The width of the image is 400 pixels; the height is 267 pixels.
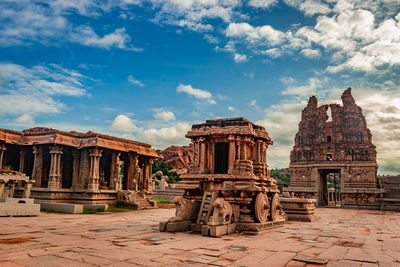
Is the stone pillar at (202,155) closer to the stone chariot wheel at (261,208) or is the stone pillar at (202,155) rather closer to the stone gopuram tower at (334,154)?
the stone chariot wheel at (261,208)

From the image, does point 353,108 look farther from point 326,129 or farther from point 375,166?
point 375,166

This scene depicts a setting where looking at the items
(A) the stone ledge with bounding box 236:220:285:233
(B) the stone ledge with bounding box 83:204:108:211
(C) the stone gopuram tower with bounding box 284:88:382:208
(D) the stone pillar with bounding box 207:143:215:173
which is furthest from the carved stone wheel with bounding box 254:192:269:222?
(C) the stone gopuram tower with bounding box 284:88:382:208

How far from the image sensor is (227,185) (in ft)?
37.8

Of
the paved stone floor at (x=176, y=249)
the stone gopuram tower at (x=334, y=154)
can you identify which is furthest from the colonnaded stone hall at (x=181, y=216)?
the stone gopuram tower at (x=334, y=154)

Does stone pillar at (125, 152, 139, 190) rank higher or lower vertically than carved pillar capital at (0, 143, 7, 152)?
lower

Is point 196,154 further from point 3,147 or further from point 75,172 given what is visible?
point 3,147

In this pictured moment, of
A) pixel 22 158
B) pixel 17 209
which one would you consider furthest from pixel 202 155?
pixel 22 158

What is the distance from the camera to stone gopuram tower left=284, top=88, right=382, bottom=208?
39.2 metres

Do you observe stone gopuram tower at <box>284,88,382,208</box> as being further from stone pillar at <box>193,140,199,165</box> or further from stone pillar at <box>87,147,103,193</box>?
stone pillar at <box>193,140,199,165</box>

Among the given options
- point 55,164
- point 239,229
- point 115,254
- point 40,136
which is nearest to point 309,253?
point 239,229

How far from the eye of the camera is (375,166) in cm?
3950

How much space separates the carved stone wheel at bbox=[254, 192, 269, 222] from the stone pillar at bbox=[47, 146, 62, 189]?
15139 millimetres

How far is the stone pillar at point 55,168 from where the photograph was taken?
2086cm

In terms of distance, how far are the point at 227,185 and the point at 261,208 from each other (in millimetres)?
1509
